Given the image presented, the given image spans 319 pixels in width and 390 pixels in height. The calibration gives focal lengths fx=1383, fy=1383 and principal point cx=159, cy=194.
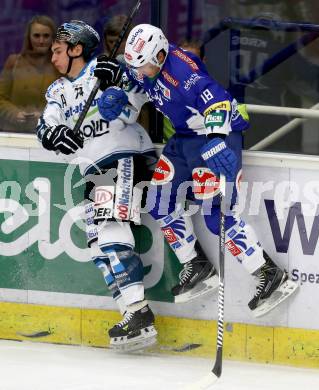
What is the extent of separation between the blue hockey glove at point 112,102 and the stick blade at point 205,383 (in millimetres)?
1280

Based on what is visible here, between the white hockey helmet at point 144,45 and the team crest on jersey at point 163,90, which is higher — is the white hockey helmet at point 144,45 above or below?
above

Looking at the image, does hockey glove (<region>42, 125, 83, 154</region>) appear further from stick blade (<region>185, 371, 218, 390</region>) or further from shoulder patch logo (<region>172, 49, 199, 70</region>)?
Result: stick blade (<region>185, 371, 218, 390</region>)

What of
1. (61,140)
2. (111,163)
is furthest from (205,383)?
(61,140)

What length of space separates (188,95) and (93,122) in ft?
1.98

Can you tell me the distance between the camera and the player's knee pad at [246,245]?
6.37 meters

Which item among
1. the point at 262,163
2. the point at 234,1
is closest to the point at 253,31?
the point at 234,1

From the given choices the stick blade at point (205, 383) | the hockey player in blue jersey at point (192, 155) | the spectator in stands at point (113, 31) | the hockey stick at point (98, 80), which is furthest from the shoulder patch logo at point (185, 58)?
the stick blade at point (205, 383)

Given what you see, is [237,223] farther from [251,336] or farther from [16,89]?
[16,89]

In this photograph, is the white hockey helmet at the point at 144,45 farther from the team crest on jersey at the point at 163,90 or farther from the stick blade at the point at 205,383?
the stick blade at the point at 205,383

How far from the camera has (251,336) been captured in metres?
6.55

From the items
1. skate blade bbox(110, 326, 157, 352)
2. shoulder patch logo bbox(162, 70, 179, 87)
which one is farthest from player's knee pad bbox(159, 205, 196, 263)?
shoulder patch logo bbox(162, 70, 179, 87)

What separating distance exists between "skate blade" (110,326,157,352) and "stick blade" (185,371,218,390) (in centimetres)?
50

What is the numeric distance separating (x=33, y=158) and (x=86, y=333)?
913mm

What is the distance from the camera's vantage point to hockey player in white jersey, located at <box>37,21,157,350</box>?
6570 millimetres
